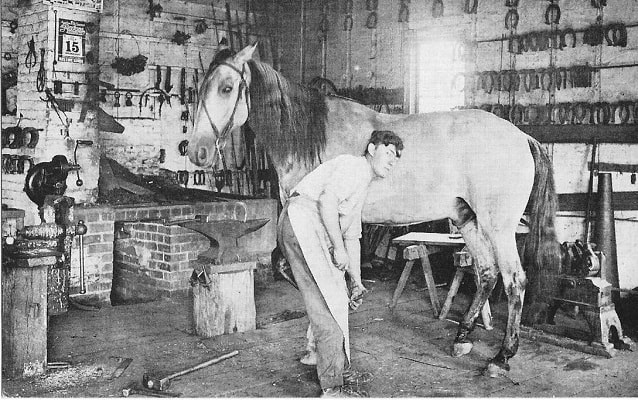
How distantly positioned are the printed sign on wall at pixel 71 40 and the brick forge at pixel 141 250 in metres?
1.38

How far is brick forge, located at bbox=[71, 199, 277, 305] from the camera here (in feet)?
20.4

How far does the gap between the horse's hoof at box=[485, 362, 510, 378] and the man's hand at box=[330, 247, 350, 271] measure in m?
1.35

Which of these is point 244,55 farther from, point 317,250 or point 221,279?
point 221,279

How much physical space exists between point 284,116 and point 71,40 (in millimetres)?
2621

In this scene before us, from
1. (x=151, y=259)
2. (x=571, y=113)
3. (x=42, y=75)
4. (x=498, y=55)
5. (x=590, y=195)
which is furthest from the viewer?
(x=498, y=55)

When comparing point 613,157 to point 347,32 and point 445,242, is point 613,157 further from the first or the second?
point 347,32

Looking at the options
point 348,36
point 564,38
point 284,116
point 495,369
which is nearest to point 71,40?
point 284,116

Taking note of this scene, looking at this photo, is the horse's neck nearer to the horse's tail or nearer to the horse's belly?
the horse's belly

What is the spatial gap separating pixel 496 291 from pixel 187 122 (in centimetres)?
445

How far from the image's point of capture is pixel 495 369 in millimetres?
4410

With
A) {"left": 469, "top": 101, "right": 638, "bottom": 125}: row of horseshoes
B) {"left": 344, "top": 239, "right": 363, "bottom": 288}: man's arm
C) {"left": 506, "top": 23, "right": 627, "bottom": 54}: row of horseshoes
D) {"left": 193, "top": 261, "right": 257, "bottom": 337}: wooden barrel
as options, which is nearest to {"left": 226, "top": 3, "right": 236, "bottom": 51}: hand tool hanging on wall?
{"left": 469, "top": 101, "right": 638, "bottom": 125}: row of horseshoes

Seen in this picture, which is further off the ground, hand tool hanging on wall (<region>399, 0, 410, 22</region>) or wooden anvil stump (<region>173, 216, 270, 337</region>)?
hand tool hanging on wall (<region>399, 0, 410, 22</region>)

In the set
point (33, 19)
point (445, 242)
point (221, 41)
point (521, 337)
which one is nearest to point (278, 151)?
point (445, 242)

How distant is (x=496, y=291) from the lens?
6.48 m
